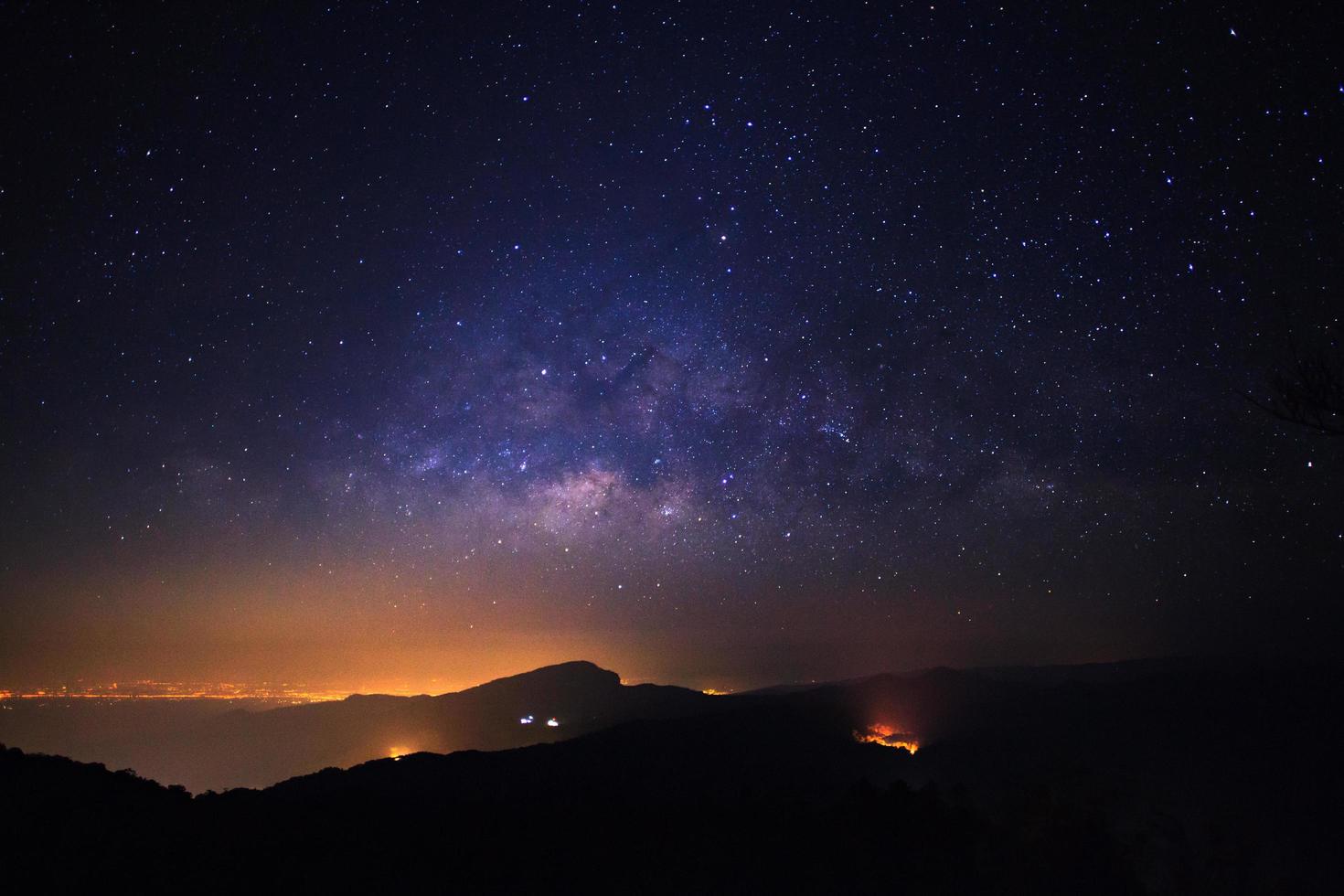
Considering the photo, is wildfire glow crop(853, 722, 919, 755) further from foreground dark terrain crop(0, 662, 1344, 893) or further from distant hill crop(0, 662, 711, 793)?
distant hill crop(0, 662, 711, 793)

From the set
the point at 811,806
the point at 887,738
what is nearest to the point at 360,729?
the point at 887,738

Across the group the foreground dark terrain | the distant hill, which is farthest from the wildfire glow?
the distant hill

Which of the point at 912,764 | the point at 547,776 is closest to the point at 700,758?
the point at 547,776

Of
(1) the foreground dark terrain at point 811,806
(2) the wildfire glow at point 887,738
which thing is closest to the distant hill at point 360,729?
(2) the wildfire glow at point 887,738

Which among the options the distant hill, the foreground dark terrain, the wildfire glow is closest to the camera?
the foreground dark terrain

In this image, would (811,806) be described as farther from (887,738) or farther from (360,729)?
(360,729)
